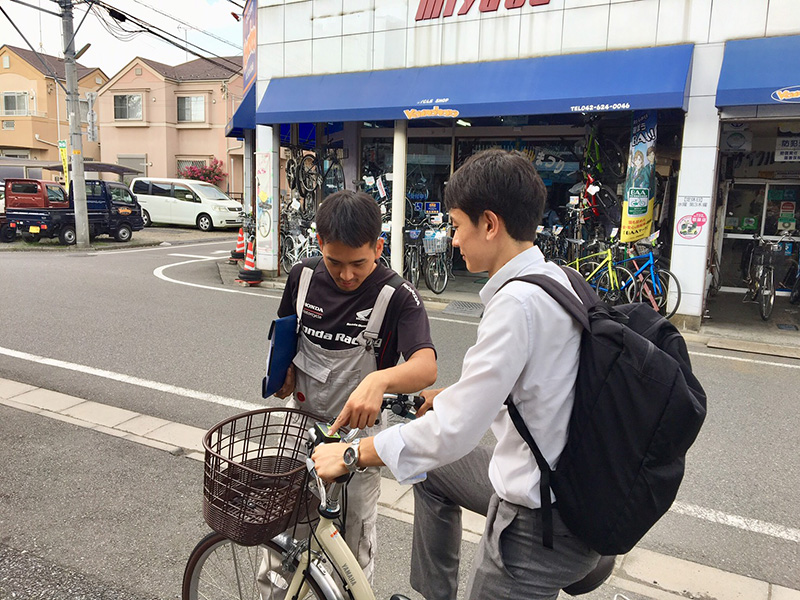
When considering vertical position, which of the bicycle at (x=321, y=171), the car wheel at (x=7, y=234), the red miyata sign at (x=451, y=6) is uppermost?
the red miyata sign at (x=451, y=6)

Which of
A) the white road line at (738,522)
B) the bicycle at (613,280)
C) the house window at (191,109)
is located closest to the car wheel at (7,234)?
the house window at (191,109)

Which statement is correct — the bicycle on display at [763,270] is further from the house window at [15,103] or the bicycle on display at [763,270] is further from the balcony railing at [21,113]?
the house window at [15,103]

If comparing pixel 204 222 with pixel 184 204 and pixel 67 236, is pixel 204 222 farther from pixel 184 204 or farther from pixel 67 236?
pixel 67 236

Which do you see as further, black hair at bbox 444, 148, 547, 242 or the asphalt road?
the asphalt road

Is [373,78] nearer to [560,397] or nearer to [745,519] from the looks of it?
[745,519]

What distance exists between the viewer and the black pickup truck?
59.3 feet

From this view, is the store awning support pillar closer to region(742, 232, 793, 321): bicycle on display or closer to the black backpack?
region(742, 232, 793, 321): bicycle on display

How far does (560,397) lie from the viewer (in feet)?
5.08

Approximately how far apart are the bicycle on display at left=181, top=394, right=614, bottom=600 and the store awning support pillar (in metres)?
8.91

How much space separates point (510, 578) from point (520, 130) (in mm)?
12097

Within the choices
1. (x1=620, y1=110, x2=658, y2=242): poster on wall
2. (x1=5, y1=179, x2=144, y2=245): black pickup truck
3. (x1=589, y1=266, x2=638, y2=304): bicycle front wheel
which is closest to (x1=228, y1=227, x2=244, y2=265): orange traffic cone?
(x1=5, y1=179, x2=144, y2=245): black pickup truck

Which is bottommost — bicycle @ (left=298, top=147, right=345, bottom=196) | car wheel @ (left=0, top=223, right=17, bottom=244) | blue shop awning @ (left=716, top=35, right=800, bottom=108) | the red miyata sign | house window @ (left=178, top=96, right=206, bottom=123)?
car wheel @ (left=0, top=223, right=17, bottom=244)

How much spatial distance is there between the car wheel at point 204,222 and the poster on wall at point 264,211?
13.2m

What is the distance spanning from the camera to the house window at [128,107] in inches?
1378
